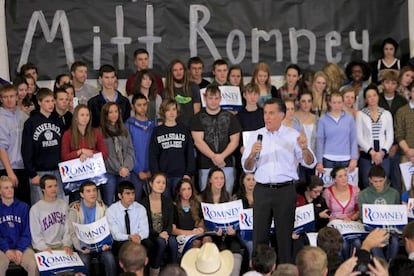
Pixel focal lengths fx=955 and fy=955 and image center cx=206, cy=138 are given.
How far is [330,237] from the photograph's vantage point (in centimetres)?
769

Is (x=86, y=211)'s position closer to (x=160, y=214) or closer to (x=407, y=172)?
(x=160, y=214)

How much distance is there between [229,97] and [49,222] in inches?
97.5

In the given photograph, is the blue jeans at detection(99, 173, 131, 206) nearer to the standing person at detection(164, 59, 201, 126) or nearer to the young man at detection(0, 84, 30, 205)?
the young man at detection(0, 84, 30, 205)

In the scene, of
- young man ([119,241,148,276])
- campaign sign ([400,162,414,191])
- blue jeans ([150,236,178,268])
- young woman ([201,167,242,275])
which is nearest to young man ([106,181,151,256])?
blue jeans ([150,236,178,268])

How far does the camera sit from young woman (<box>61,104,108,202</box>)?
9406mm

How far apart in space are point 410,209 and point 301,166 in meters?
1.23

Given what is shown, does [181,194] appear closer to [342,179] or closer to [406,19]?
[342,179]

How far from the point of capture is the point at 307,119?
1041 centimetres

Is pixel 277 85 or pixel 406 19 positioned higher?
pixel 406 19

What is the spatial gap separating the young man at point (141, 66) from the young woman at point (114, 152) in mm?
747

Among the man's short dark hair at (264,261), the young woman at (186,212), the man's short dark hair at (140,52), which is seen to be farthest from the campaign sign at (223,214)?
the man's short dark hair at (264,261)

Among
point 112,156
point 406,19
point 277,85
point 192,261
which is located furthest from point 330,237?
point 406,19

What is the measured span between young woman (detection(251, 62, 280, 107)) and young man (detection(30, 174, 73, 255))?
262 centimetres

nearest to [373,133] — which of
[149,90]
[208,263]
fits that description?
[149,90]
